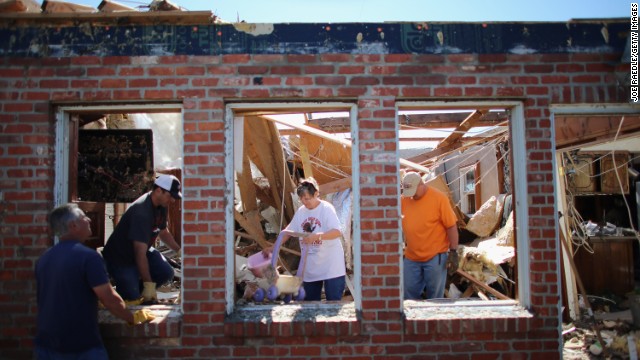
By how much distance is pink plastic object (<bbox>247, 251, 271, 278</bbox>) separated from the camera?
13.8ft

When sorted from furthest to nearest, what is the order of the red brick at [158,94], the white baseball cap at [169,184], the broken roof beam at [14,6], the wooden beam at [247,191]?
the wooden beam at [247,191] < the white baseball cap at [169,184] < the broken roof beam at [14,6] < the red brick at [158,94]

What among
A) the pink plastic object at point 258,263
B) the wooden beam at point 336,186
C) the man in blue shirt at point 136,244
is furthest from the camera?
the wooden beam at point 336,186

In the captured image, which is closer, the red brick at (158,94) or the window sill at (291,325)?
the window sill at (291,325)

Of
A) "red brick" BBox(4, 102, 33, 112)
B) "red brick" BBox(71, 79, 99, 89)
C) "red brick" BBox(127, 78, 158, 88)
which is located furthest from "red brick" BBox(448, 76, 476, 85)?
"red brick" BBox(4, 102, 33, 112)

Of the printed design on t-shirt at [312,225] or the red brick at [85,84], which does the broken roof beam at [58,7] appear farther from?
the printed design on t-shirt at [312,225]

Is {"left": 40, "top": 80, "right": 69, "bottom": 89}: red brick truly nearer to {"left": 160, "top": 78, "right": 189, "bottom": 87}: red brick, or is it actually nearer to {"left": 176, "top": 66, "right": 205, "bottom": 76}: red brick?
{"left": 160, "top": 78, "right": 189, "bottom": 87}: red brick

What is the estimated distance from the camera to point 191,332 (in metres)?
3.51

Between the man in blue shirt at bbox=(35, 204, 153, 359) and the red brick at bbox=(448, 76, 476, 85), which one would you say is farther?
the red brick at bbox=(448, 76, 476, 85)

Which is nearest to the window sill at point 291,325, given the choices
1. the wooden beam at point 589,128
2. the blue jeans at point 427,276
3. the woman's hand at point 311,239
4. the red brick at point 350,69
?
the woman's hand at point 311,239

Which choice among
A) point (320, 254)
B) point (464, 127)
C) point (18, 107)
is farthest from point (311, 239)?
point (464, 127)

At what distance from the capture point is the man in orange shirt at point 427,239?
4871 millimetres

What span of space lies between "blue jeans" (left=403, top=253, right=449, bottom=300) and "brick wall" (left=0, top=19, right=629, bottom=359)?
1.28m

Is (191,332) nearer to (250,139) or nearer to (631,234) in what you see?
(250,139)

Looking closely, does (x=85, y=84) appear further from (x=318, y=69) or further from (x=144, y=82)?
(x=318, y=69)
